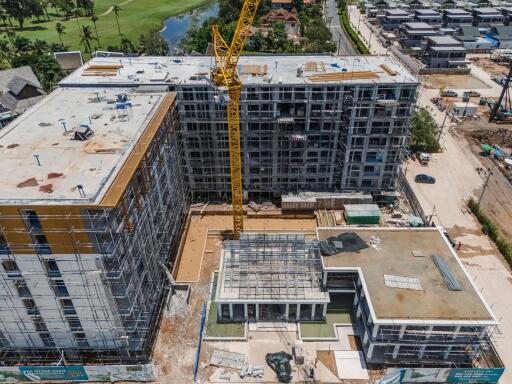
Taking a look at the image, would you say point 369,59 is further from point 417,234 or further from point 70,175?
point 70,175

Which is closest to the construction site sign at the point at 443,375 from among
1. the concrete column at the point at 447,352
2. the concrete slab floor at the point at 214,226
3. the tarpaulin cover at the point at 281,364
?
the concrete column at the point at 447,352

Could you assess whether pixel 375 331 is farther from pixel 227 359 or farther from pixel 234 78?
pixel 234 78

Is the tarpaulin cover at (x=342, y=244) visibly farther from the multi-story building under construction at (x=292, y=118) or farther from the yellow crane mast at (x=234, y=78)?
the multi-story building under construction at (x=292, y=118)

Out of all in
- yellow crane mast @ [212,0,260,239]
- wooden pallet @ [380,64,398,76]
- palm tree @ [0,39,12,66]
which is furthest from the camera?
palm tree @ [0,39,12,66]

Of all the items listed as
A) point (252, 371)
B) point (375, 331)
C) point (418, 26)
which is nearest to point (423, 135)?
point (375, 331)

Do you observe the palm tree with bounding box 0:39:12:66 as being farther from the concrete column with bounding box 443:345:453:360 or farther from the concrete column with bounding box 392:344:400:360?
the concrete column with bounding box 443:345:453:360

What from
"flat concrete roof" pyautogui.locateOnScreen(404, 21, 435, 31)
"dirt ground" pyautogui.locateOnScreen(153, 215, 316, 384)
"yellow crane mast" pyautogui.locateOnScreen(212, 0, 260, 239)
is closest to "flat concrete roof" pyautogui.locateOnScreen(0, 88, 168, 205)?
"yellow crane mast" pyautogui.locateOnScreen(212, 0, 260, 239)

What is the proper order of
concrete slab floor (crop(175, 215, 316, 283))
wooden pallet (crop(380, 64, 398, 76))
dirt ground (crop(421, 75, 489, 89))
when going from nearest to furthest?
concrete slab floor (crop(175, 215, 316, 283)) → wooden pallet (crop(380, 64, 398, 76)) → dirt ground (crop(421, 75, 489, 89))
